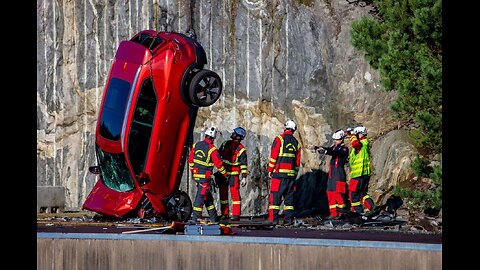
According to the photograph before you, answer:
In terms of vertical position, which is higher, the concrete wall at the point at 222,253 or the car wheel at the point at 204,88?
the car wheel at the point at 204,88

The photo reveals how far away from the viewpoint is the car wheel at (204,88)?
23156 millimetres

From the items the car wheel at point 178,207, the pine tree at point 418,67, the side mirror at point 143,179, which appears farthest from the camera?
the car wheel at point 178,207

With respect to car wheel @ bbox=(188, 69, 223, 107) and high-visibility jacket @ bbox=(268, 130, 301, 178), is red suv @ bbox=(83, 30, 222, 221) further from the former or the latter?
high-visibility jacket @ bbox=(268, 130, 301, 178)

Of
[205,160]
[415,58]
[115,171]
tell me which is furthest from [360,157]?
[115,171]

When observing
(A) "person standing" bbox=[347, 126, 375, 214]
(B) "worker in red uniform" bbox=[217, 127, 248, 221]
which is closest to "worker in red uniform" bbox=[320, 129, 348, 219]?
(A) "person standing" bbox=[347, 126, 375, 214]

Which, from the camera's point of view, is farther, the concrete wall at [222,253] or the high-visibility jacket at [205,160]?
the high-visibility jacket at [205,160]

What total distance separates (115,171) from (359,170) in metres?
4.39

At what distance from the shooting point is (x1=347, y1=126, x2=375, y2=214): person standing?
23484mm

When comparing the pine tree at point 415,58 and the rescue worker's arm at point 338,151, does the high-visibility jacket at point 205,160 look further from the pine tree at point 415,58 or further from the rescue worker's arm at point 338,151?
the pine tree at point 415,58

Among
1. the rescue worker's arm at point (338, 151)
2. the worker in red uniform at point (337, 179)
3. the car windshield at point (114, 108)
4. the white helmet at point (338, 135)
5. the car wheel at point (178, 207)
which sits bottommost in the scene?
the car wheel at point (178, 207)

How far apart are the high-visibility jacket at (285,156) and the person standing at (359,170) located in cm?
114

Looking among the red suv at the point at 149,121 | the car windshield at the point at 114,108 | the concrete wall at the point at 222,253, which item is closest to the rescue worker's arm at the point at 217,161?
the red suv at the point at 149,121
